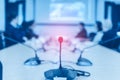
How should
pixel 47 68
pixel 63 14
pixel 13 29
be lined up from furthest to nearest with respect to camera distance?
pixel 63 14 → pixel 13 29 → pixel 47 68

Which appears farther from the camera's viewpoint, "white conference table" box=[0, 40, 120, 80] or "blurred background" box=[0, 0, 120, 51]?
"blurred background" box=[0, 0, 120, 51]

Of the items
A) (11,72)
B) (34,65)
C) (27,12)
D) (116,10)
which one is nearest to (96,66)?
(34,65)

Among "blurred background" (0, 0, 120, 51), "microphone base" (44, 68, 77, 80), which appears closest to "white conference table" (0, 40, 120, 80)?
"microphone base" (44, 68, 77, 80)

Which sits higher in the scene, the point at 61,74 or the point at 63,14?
the point at 63,14

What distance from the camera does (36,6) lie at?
6.80 m

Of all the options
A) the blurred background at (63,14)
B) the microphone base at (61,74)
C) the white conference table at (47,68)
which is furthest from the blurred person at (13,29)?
the microphone base at (61,74)

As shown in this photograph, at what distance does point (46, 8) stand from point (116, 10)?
184cm

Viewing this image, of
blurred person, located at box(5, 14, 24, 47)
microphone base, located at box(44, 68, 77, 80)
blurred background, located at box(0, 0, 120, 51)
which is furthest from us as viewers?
blurred background, located at box(0, 0, 120, 51)

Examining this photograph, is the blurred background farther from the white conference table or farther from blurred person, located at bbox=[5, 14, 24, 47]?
the white conference table

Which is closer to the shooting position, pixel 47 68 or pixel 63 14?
pixel 47 68

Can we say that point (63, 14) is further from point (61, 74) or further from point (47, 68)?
point (61, 74)

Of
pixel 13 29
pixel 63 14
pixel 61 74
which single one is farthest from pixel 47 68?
pixel 63 14

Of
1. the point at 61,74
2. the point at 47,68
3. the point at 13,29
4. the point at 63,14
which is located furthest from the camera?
the point at 63,14

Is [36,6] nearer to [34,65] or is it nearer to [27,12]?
[27,12]
